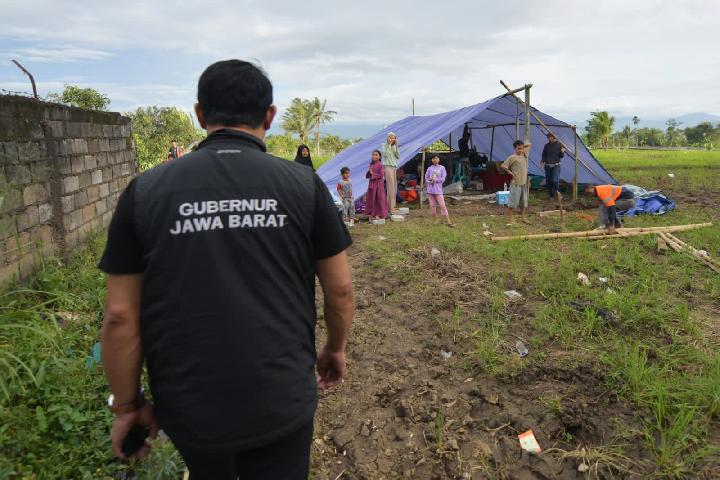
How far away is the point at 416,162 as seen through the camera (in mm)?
13047

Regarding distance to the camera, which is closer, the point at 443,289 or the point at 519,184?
the point at 443,289

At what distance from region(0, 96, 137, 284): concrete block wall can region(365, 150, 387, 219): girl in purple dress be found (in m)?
4.58

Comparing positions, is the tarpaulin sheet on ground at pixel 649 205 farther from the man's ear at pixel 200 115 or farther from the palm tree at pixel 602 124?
the palm tree at pixel 602 124

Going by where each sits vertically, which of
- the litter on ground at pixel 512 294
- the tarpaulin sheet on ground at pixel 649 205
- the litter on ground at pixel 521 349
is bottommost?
the litter on ground at pixel 521 349

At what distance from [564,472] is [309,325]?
6.01 ft

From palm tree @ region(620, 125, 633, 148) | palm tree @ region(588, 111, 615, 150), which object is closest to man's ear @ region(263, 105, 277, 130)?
palm tree @ region(588, 111, 615, 150)

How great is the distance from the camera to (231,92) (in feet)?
4.09

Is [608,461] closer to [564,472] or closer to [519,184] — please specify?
[564,472]

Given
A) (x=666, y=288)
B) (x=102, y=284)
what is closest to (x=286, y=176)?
(x=102, y=284)

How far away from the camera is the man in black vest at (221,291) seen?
3.76 ft

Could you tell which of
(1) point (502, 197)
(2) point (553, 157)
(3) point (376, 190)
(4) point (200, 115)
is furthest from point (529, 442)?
(2) point (553, 157)

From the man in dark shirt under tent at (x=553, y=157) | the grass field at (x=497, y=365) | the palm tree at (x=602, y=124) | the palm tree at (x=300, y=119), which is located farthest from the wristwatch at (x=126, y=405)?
the palm tree at (x=602, y=124)

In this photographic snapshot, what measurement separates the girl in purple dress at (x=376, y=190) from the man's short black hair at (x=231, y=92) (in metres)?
7.82

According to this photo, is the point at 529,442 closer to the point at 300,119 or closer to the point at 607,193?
the point at 607,193
